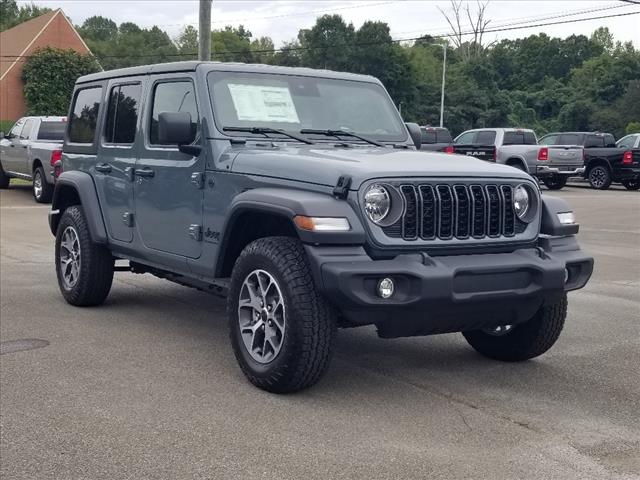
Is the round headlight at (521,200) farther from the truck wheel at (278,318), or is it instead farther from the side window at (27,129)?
the side window at (27,129)

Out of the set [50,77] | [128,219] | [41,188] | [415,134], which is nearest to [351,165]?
[415,134]

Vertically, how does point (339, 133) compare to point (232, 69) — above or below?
below

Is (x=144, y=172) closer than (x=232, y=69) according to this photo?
No

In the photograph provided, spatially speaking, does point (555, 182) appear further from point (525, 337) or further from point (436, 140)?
point (525, 337)

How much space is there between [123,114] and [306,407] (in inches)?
133

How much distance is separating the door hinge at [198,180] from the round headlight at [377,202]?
4.88 feet

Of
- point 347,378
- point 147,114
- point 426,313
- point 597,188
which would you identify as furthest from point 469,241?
point 597,188

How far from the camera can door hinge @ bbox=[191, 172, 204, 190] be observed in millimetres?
5992

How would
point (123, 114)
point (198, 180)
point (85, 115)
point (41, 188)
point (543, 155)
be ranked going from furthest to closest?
point (543, 155) → point (41, 188) → point (85, 115) → point (123, 114) → point (198, 180)

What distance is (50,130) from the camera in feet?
64.7

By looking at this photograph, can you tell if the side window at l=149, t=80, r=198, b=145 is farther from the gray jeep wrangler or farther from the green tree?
the green tree

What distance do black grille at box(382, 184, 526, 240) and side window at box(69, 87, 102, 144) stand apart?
145 inches

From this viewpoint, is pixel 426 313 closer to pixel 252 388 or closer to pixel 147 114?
pixel 252 388

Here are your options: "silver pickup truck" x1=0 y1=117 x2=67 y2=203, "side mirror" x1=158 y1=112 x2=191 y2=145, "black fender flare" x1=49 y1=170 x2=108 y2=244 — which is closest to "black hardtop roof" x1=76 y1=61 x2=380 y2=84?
"side mirror" x1=158 y1=112 x2=191 y2=145
